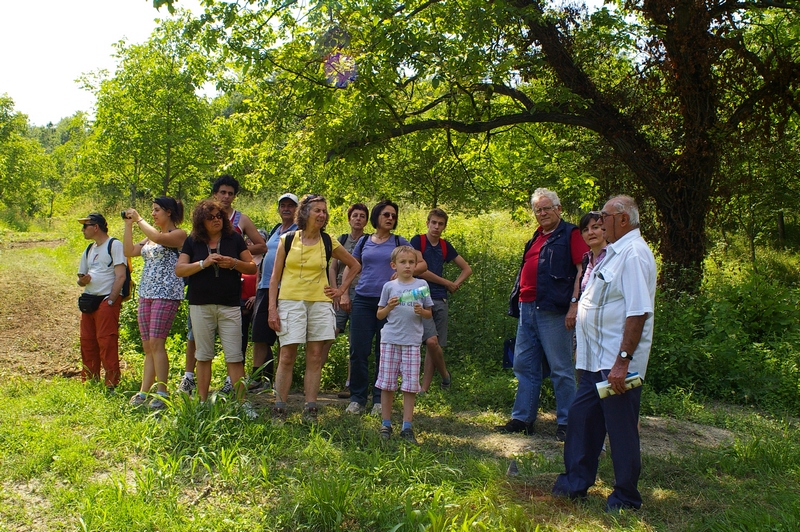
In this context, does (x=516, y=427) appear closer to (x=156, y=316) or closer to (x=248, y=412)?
(x=248, y=412)

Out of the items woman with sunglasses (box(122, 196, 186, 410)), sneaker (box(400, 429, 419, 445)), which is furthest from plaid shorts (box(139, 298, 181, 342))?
sneaker (box(400, 429, 419, 445))

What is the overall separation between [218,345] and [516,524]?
5318 mm

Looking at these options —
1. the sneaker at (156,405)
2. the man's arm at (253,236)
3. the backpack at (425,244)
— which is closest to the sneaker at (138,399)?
the sneaker at (156,405)

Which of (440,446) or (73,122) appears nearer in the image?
(440,446)

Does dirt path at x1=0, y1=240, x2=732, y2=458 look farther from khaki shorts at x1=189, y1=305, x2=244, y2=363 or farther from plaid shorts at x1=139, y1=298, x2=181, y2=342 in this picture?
plaid shorts at x1=139, y1=298, x2=181, y2=342

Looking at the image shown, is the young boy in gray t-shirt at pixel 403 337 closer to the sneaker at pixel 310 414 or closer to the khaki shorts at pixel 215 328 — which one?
the sneaker at pixel 310 414

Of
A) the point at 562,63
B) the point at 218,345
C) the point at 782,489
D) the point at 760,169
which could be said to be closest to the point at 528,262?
the point at 782,489

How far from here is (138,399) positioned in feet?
19.2

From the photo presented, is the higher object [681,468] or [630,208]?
[630,208]

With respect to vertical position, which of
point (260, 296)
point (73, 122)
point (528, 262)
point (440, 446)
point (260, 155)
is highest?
point (73, 122)

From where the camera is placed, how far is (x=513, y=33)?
9.85m

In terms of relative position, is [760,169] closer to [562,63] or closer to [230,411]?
[562,63]

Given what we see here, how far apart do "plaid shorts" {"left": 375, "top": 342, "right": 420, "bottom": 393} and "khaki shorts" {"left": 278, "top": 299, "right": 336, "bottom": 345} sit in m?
0.54

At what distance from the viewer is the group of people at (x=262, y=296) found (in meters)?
5.47
